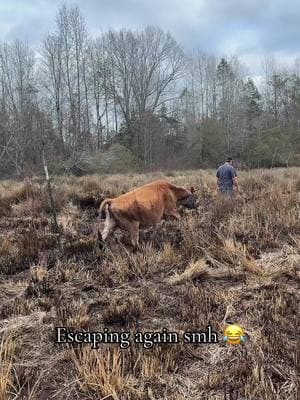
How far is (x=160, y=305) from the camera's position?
4055 millimetres

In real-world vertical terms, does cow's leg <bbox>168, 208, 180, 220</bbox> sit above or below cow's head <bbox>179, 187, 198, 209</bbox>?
below

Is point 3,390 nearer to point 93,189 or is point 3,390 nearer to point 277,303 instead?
point 277,303

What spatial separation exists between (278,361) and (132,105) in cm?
4258

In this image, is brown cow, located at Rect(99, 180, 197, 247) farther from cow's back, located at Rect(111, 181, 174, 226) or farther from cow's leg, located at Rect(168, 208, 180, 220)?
cow's leg, located at Rect(168, 208, 180, 220)

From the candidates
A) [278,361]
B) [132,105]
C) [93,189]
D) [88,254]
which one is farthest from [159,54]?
[278,361]

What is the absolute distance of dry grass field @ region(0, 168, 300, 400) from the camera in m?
2.77

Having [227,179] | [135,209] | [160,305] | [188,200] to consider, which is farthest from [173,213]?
[227,179]

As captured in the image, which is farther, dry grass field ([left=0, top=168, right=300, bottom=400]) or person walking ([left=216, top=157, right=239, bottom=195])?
person walking ([left=216, top=157, right=239, bottom=195])

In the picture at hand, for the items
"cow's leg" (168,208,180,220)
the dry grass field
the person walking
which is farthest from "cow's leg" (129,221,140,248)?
the person walking

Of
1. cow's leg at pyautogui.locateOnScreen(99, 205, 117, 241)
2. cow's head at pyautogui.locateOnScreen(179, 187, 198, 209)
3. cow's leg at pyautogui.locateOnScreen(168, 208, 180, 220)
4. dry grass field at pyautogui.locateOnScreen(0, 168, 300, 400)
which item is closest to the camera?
dry grass field at pyautogui.locateOnScreen(0, 168, 300, 400)

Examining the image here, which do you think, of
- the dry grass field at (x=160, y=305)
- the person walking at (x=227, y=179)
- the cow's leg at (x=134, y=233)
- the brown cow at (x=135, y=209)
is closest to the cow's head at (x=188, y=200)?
the dry grass field at (x=160, y=305)

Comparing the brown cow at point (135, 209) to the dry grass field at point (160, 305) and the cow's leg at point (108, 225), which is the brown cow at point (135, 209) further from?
the dry grass field at point (160, 305)

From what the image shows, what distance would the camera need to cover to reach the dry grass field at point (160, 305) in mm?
2768

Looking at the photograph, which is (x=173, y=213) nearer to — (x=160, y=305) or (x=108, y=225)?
(x=108, y=225)
